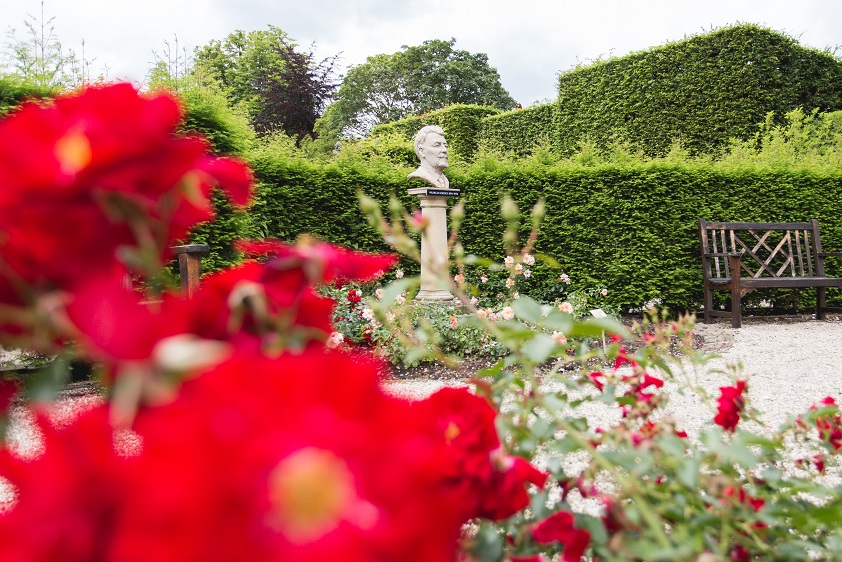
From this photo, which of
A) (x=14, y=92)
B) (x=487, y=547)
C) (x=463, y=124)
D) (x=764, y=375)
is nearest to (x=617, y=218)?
(x=764, y=375)

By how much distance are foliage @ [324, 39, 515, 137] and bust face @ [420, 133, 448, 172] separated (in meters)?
26.2

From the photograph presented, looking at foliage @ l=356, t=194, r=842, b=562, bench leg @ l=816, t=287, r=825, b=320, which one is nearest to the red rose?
foliage @ l=356, t=194, r=842, b=562

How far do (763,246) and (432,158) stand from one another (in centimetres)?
453

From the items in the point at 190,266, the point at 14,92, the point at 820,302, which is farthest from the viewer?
the point at 820,302

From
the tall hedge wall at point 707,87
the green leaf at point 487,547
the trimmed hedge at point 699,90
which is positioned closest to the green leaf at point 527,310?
the green leaf at point 487,547

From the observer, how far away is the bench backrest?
6.89 m

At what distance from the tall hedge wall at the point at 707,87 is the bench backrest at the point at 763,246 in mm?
3118

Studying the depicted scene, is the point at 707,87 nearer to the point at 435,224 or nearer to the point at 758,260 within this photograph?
the point at 758,260

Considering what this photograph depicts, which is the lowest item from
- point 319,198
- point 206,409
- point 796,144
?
point 206,409

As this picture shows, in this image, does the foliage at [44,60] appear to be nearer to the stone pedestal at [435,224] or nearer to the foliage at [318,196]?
the foliage at [318,196]

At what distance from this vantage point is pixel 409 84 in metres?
32.1

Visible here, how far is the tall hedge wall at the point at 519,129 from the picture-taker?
42.1 feet

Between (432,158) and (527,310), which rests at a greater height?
(432,158)

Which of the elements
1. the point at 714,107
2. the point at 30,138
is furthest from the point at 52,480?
the point at 714,107
